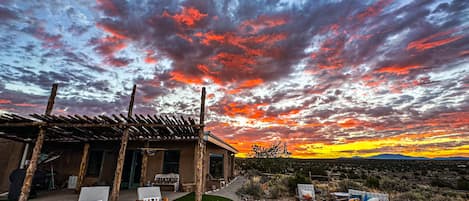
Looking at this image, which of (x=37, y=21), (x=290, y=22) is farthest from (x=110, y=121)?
(x=290, y=22)

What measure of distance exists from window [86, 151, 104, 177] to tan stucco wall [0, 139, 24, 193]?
2.91m

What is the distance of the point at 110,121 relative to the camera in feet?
23.6

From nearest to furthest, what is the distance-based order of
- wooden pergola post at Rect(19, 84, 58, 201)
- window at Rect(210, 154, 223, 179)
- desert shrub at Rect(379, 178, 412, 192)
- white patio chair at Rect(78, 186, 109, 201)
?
wooden pergola post at Rect(19, 84, 58, 201), white patio chair at Rect(78, 186, 109, 201), desert shrub at Rect(379, 178, 412, 192), window at Rect(210, 154, 223, 179)

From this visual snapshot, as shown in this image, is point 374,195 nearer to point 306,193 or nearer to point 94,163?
point 306,193

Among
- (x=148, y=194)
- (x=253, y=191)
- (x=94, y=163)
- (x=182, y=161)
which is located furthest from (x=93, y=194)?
(x=253, y=191)

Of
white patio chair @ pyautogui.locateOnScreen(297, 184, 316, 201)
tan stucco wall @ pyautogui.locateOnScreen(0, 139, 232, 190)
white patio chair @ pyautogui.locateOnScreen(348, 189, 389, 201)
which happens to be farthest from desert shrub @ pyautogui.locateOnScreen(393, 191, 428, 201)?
tan stucco wall @ pyautogui.locateOnScreen(0, 139, 232, 190)

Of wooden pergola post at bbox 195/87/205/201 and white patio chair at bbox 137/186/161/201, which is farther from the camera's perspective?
white patio chair at bbox 137/186/161/201

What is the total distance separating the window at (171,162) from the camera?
11.5 metres

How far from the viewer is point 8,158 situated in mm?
10453

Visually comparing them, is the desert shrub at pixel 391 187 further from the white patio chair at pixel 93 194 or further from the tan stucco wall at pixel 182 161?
the white patio chair at pixel 93 194

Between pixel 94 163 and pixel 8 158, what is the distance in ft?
11.2

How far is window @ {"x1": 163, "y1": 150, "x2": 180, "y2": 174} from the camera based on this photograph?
1154 centimetres

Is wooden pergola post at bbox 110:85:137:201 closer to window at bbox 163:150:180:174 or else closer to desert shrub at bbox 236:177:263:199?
window at bbox 163:150:180:174

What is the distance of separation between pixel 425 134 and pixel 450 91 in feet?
18.8
